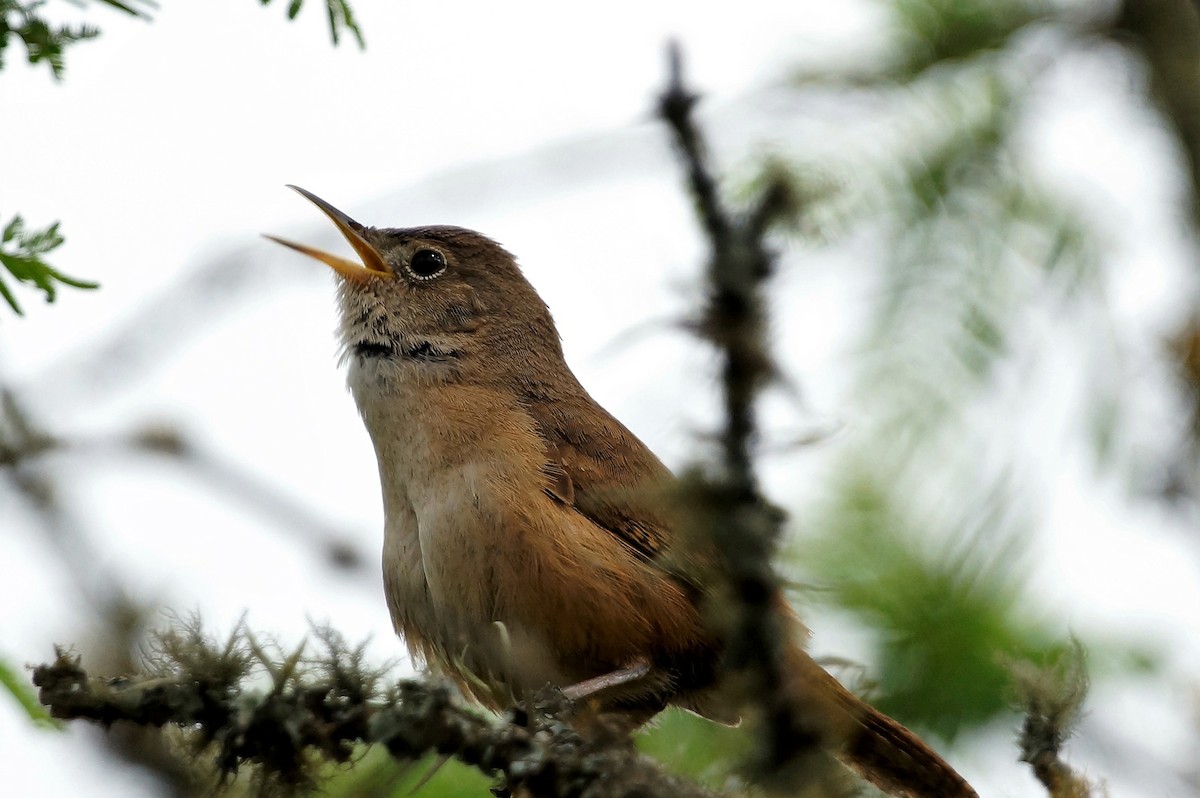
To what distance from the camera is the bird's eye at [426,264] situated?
16.5ft

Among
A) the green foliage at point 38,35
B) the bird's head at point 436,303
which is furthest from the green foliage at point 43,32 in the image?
the bird's head at point 436,303

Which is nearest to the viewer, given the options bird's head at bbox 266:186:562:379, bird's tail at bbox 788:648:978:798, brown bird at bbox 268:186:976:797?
brown bird at bbox 268:186:976:797

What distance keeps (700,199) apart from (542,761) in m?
1.18

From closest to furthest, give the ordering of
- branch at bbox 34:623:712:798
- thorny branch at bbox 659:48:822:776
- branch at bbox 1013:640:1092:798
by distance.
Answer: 1. thorny branch at bbox 659:48:822:776
2. branch at bbox 34:623:712:798
3. branch at bbox 1013:640:1092:798

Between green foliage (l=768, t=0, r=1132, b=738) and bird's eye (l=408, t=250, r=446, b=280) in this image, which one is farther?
bird's eye (l=408, t=250, r=446, b=280)

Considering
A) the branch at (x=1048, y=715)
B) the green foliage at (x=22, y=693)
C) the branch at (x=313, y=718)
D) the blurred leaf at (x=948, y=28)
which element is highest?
the blurred leaf at (x=948, y=28)

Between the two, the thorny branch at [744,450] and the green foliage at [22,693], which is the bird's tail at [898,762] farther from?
the green foliage at [22,693]

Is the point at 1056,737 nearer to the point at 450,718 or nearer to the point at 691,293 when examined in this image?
the point at 450,718

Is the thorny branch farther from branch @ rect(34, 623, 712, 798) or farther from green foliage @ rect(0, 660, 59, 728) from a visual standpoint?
green foliage @ rect(0, 660, 59, 728)

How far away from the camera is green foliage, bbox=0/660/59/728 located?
6.15ft

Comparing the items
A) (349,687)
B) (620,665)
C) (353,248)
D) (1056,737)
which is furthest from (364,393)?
(1056,737)

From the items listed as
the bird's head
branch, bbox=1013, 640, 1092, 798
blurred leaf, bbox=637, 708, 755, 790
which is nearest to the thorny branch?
blurred leaf, bbox=637, 708, 755, 790

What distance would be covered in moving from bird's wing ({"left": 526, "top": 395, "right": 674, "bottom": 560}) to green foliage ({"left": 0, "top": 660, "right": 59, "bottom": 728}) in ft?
6.32

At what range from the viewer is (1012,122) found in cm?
246
